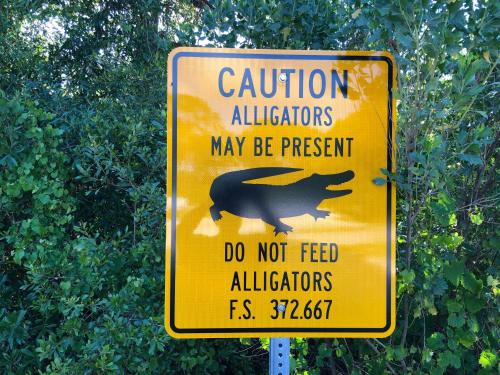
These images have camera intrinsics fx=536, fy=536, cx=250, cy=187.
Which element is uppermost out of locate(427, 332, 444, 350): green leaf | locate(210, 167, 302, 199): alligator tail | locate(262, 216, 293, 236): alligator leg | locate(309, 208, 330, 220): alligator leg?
locate(210, 167, 302, 199): alligator tail

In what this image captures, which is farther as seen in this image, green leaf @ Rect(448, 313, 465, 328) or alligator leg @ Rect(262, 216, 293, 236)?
green leaf @ Rect(448, 313, 465, 328)

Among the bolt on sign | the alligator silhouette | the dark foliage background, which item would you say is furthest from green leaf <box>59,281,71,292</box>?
the alligator silhouette

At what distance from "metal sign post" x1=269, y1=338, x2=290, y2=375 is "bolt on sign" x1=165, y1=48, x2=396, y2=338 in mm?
45

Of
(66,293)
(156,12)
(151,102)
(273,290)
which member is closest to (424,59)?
(273,290)

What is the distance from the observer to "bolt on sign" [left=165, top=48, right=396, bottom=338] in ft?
5.43

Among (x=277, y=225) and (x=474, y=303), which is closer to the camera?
(x=277, y=225)

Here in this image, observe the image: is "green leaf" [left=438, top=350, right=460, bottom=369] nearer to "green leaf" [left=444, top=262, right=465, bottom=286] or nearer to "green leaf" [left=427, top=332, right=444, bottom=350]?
"green leaf" [left=427, top=332, right=444, bottom=350]

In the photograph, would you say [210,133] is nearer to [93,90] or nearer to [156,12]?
[93,90]

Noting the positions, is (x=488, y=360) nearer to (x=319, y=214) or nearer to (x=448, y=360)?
(x=448, y=360)

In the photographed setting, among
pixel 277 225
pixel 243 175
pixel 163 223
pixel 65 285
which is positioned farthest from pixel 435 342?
pixel 65 285

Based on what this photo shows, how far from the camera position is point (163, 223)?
108 inches

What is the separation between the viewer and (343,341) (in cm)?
230

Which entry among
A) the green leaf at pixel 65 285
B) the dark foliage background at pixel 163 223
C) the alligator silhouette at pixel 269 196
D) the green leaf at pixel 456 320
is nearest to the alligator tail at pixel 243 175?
the alligator silhouette at pixel 269 196

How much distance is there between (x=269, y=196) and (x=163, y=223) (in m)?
1.19
